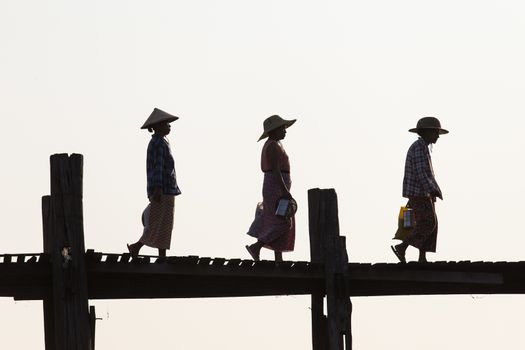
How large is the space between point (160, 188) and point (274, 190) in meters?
1.59

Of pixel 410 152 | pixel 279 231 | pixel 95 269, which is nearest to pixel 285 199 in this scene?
pixel 279 231

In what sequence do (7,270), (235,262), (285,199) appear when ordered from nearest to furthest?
(7,270)
(235,262)
(285,199)

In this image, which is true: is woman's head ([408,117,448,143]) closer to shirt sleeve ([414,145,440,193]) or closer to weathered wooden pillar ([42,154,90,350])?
shirt sleeve ([414,145,440,193])

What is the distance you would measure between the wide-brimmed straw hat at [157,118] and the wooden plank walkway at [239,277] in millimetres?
1427

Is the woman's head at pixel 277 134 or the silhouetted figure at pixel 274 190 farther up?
the woman's head at pixel 277 134

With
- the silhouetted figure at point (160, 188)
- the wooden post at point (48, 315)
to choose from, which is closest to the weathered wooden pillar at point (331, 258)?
the silhouetted figure at point (160, 188)

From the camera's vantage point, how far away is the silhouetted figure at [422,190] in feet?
62.0

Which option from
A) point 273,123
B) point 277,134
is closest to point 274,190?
point 277,134

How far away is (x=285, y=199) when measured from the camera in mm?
18453

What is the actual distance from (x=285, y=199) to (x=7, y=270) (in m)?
3.65

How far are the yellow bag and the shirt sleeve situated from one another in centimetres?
30

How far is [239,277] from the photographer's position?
17484 mm

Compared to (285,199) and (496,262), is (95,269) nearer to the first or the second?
(285,199)

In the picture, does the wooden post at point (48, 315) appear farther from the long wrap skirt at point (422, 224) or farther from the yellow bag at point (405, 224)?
the long wrap skirt at point (422, 224)
